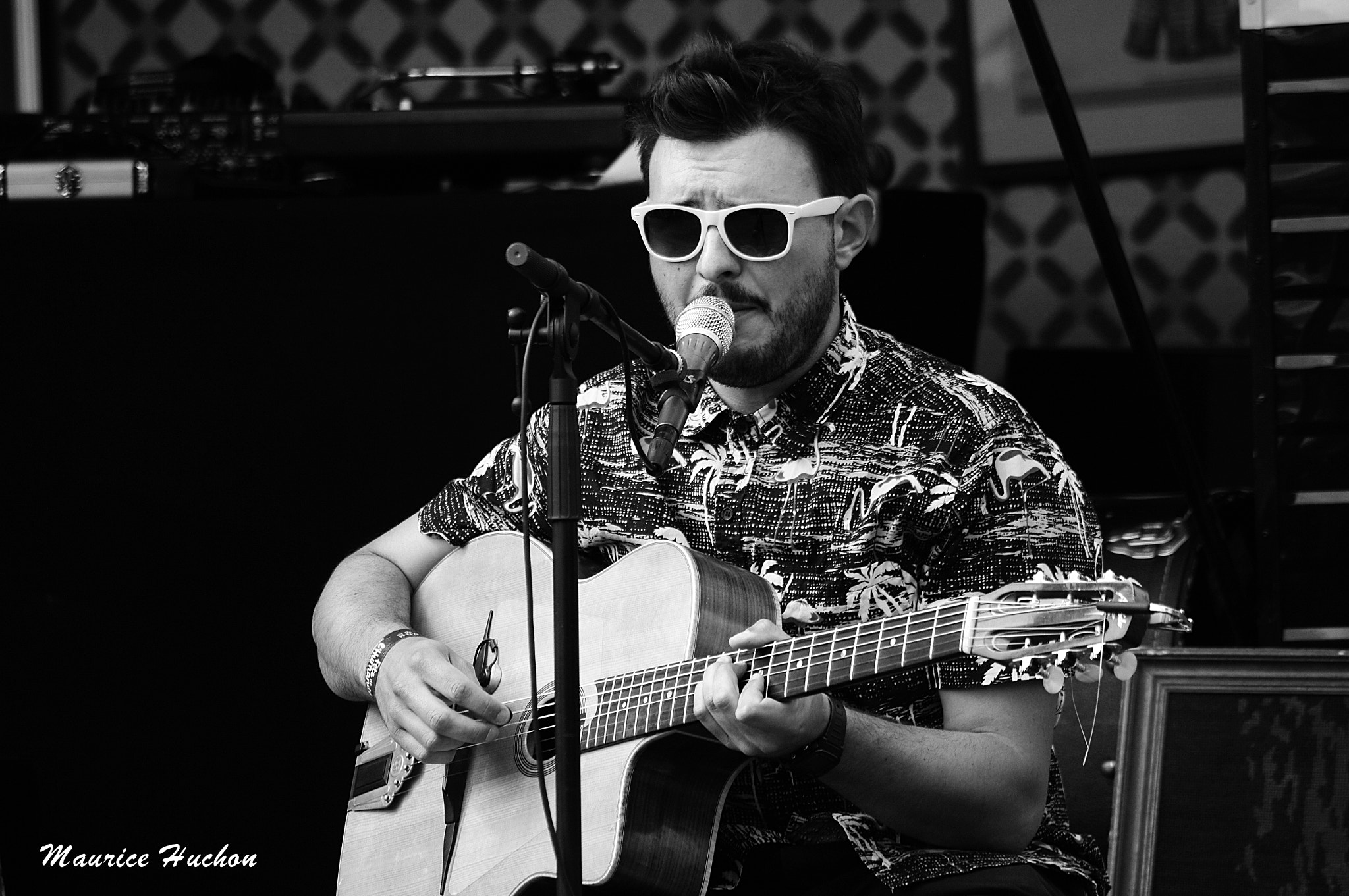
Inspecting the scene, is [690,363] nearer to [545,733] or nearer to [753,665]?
[753,665]

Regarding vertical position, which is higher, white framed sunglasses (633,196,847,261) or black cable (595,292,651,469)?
white framed sunglasses (633,196,847,261)

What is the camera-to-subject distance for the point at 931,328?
10.9 feet

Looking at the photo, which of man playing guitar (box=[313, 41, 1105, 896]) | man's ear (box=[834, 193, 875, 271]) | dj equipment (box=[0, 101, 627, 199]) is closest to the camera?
man playing guitar (box=[313, 41, 1105, 896])

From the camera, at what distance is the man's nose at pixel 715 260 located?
1.87 m

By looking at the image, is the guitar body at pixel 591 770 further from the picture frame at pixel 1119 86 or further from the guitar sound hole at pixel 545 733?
the picture frame at pixel 1119 86

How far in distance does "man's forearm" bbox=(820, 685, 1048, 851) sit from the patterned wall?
2.99m

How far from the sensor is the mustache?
74.3 inches

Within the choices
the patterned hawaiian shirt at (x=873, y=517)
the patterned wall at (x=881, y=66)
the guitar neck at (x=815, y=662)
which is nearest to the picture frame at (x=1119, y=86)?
the patterned wall at (x=881, y=66)

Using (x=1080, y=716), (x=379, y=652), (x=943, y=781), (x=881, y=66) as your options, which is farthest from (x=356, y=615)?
(x=881, y=66)

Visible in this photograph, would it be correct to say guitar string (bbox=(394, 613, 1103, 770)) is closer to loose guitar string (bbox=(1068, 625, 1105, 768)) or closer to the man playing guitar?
the man playing guitar

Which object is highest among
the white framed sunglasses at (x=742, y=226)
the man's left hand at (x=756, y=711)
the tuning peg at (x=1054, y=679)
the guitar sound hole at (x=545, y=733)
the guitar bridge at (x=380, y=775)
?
the white framed sunglasses at (x=742, y=226)

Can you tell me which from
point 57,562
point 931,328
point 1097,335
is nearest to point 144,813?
point 57,562

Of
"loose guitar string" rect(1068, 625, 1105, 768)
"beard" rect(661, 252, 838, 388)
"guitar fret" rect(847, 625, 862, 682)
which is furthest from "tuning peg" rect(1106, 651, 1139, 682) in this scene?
"loose guitar string" rect(1068, 625, 1105, 768)

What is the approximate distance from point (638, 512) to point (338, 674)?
0.50 m
